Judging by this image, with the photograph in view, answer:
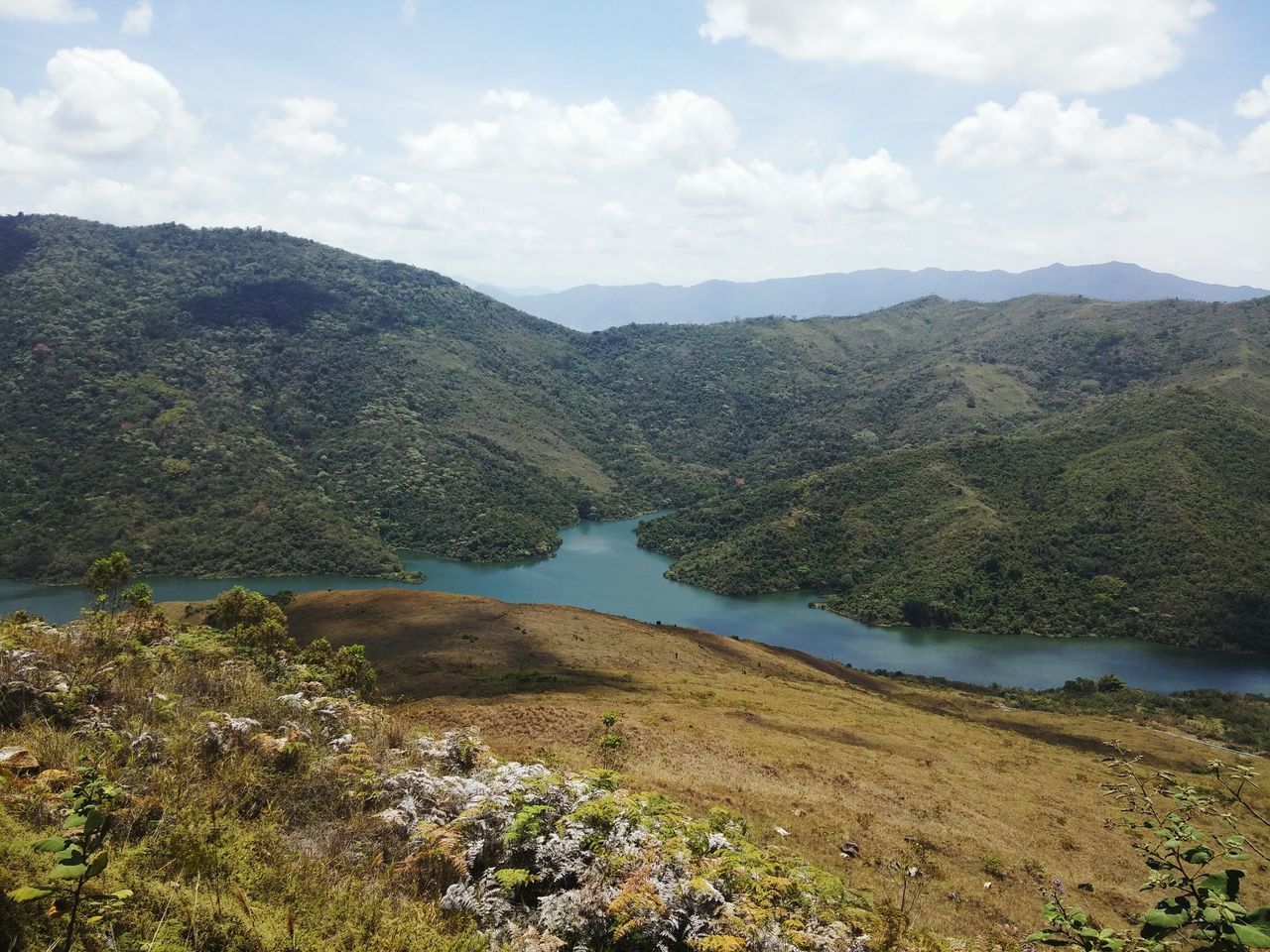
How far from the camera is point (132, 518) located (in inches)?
4835

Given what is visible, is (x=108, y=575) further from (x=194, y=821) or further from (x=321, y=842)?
(x=194, y=821)

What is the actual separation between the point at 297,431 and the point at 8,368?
5677cm

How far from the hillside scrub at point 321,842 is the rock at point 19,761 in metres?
0.03

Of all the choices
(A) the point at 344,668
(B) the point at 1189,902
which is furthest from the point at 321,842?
(A) the point at 344,668

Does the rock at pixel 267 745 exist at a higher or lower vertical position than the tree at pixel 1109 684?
higher

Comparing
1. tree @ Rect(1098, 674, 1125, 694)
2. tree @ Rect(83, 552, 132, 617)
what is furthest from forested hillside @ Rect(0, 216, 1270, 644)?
tree @ Rect(83, 552, 132, 617)

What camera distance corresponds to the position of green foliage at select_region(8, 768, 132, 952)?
3936mm

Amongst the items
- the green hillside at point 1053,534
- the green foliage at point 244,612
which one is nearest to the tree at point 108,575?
the green foliage at point 244,612

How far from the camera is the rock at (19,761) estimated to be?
7.47 meters

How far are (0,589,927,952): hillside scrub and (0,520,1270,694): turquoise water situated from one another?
81.1 meters

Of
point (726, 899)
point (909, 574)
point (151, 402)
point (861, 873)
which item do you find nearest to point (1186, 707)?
point (909, 574)

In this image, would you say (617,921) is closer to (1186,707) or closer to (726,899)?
(726,899)

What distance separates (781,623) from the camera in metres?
116

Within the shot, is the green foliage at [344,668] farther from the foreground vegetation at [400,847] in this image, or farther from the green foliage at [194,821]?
the green foliage at [194,821]
